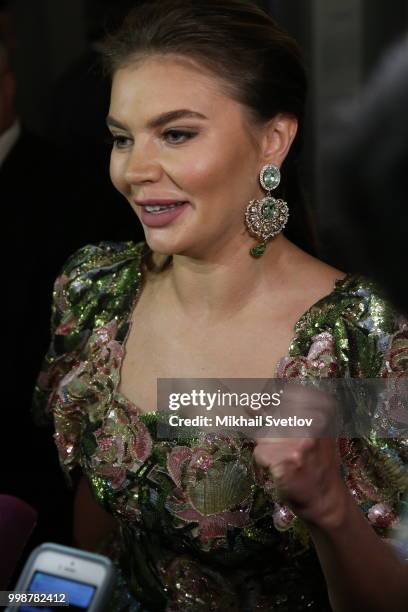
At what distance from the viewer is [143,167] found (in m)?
1.13

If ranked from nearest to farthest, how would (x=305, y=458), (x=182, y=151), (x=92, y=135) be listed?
(x=305, y=458), (x=182, y=151), (x=92, y=135)

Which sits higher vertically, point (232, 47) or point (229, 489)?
point (232, 47)

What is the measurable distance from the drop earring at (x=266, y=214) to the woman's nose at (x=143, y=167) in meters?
0.14

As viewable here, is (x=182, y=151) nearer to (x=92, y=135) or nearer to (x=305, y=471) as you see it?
(x=305, y=471)

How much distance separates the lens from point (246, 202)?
1185 millimetres

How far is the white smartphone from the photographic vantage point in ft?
2.52

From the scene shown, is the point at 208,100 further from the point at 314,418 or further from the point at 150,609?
the point at 150,609

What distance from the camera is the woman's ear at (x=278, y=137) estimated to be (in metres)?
1.19

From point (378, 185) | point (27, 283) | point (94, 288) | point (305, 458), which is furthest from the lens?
point (27, 283)

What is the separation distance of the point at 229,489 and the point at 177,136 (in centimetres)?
45

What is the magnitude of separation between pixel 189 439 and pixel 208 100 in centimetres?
43

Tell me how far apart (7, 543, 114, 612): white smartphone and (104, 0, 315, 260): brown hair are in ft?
2.02

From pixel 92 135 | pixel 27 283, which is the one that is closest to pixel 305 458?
pixel 27 283

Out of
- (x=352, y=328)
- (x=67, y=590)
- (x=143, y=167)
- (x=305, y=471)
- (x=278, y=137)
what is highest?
(x=278, y=137)
